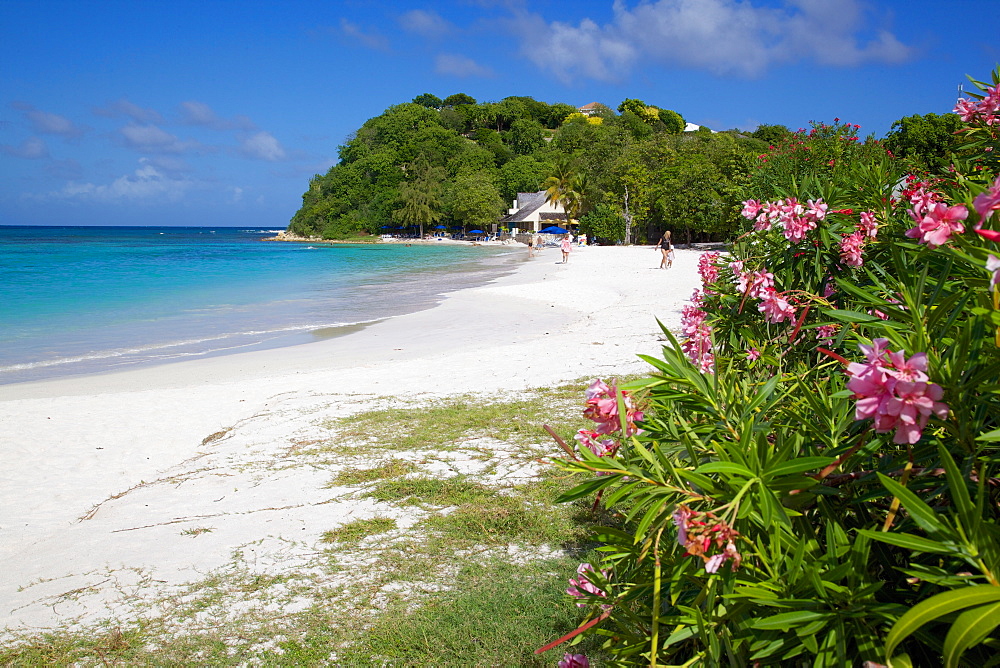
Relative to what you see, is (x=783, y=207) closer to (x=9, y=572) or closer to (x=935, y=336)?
(x=935, y=336)

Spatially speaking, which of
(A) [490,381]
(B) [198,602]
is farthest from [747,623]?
(A) [490,381]

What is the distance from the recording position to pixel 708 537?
1152mm

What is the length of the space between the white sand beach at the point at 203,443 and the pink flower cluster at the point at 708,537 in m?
3.28

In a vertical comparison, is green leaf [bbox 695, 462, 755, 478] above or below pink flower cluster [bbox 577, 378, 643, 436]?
below

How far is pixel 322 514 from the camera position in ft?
14.5

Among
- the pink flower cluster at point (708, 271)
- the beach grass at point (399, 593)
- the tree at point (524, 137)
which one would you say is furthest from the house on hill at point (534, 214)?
the pink flower cluster at point (708, 271)

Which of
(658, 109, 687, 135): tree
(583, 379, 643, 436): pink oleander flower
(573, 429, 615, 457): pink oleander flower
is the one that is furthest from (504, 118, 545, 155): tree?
(583, 379, 643, 436): pink oleander flower

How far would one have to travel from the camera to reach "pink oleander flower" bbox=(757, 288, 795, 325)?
7.52 feet

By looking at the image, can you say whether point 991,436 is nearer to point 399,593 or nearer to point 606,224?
point 399,593

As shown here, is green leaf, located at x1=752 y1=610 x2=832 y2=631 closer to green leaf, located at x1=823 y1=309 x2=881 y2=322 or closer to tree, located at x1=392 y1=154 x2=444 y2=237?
green leaf, located at x1=823 y1=309 x2=881 y2=322

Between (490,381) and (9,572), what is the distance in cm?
507

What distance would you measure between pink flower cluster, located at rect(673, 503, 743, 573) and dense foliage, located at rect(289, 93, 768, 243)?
127ft

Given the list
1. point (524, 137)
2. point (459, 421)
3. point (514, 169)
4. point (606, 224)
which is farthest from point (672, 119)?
point (459, 421)

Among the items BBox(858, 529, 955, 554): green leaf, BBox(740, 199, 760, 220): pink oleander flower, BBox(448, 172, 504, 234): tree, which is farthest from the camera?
BBox(448, 172, 504, 234): tree
